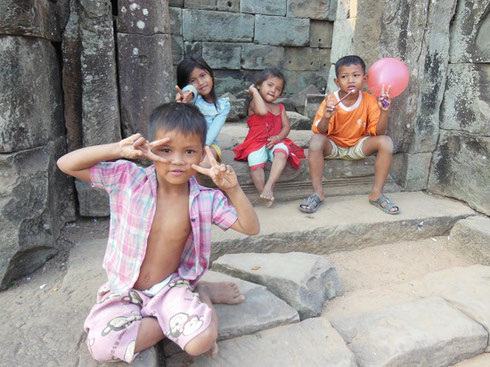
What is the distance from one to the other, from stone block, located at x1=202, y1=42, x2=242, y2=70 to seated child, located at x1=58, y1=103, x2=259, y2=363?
20.9ft

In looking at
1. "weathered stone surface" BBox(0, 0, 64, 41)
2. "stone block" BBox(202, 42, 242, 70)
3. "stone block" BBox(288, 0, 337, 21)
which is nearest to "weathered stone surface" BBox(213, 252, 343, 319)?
"weathered stone surface" BBox(0, 0, 64, 41)

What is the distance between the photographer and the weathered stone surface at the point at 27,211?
7.03 ft

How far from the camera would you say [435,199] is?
11.8 feet

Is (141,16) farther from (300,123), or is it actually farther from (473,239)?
(473,239)

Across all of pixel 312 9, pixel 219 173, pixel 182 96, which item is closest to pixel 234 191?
pixel 219 173

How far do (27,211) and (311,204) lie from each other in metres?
2.01

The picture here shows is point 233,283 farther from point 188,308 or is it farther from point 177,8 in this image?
point 177,8

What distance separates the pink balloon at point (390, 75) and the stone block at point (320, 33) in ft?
18.2

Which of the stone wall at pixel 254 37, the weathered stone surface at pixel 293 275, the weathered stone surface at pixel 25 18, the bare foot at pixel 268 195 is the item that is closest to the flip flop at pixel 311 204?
the bare foot at pixel 268 195

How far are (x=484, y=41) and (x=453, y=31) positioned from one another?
333 mm

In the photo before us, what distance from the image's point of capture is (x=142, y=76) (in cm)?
282

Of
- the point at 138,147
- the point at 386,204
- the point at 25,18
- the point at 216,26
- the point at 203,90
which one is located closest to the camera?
the point at 138,147

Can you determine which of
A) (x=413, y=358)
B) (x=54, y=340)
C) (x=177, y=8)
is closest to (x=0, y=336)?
(x=54, y=340)

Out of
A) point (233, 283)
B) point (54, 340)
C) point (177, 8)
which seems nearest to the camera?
point (54, 340)
